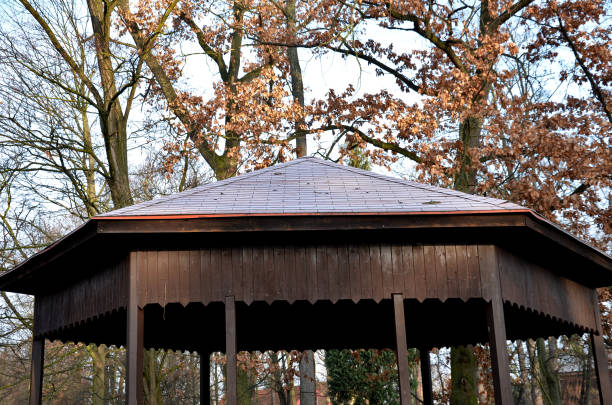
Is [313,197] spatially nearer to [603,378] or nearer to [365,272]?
[365,272]

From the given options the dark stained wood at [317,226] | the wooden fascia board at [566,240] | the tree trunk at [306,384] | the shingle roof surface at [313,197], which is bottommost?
the tree trunk at [306,384]

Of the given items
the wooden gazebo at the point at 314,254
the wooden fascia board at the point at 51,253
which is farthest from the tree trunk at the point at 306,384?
the wooden gazebo at the point at 314,254

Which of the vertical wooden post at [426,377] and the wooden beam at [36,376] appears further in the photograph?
the vertical wooden post at [426,377]

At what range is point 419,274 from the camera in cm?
919

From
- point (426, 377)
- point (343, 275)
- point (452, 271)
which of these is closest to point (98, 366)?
point (426, 377)

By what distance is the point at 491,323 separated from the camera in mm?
9141

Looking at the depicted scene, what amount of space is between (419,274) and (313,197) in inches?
68.0

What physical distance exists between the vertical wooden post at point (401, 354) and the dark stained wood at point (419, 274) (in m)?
0.25

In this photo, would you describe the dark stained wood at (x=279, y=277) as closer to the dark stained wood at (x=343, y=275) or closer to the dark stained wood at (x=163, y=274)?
the dark stained wood at (x=343, y=275)

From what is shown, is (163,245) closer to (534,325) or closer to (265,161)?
(534,325)

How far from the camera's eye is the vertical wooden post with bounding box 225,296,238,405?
8.65 meters

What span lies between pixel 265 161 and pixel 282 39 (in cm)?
426

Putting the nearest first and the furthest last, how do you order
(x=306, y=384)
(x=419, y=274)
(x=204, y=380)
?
(x=419, y=274) → (x=204, y=380) → (x=306, y=384)

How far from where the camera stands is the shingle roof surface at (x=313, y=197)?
28.9 feet
